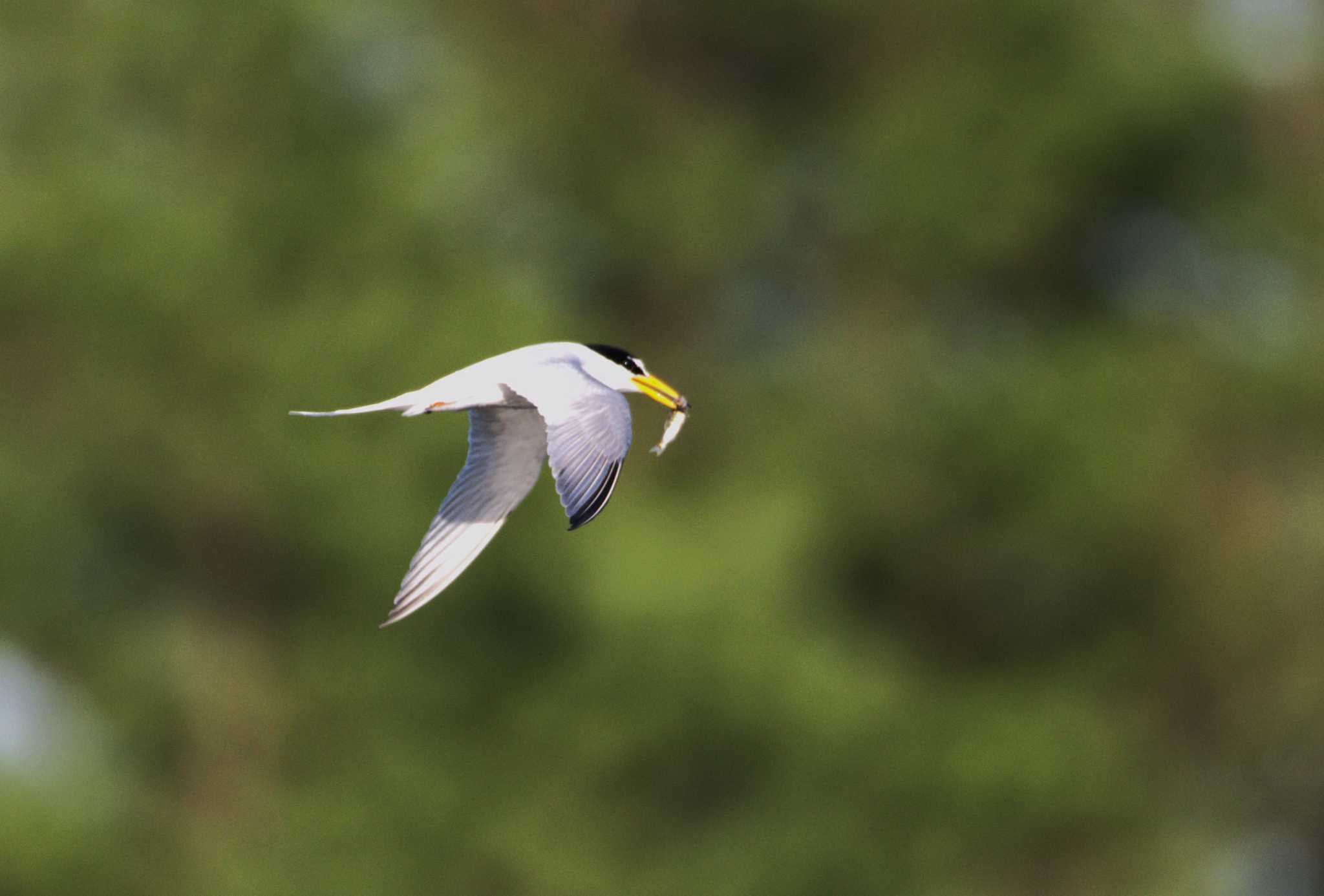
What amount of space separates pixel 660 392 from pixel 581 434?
1.79 ft

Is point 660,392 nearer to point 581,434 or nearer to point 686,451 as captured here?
point 581,434

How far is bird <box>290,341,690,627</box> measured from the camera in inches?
208

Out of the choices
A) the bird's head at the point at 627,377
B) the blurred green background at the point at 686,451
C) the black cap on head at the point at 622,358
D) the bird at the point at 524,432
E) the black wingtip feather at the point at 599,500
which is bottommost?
the black wingtip feather at the point at 599,500

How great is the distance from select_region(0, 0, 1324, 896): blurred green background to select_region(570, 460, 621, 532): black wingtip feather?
9172mm

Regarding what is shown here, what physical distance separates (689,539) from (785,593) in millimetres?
996

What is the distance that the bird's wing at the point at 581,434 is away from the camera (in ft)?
16.7

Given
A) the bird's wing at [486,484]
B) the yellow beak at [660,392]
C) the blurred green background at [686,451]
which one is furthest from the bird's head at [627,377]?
the blurred green background at [686,451]

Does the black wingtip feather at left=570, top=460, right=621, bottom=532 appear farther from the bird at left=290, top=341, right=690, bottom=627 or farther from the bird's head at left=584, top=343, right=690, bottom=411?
the bird's head at left=584, top=343, right=690, bottom=411

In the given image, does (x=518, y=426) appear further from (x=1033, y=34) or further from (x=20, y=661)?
(x=1033, y=34)

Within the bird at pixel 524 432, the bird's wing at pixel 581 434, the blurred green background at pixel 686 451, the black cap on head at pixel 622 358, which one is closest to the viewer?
the bird's wing at pixel 581 434

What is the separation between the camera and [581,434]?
538cm

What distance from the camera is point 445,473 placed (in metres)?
15.2

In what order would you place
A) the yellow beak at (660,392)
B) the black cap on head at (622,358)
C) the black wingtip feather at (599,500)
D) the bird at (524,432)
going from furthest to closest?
1. the black cap on head at (622,358)
2. the yellow beak at (660,392)
3. the bird at (524,432)
4. the black wingtip feather at (599,500)

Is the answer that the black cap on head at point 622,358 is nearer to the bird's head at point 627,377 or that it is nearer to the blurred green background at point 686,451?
the bird's head at point 627,377
